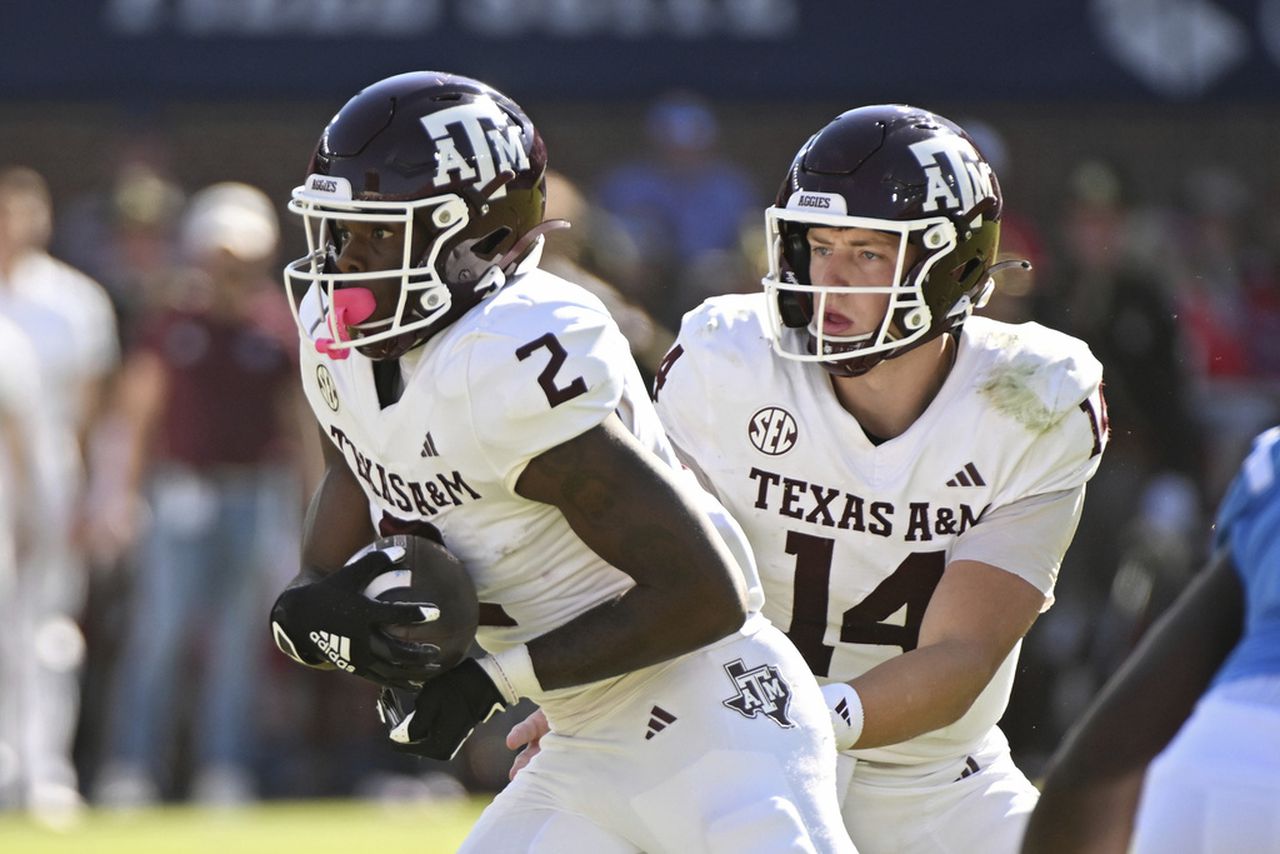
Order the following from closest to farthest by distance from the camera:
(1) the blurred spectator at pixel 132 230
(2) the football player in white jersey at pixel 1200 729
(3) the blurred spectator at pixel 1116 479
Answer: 1. (2) the football player in white jersey at pixel 1200 729
2. (3) the blurred spectator at pixel 1116 479
3. (1) the blurred spectator at pixel 132 230

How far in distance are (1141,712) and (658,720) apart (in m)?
1.04

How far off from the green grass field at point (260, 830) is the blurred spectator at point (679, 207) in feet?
7.41

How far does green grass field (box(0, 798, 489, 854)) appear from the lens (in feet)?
21.5

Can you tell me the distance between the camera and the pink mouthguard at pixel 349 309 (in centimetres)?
329

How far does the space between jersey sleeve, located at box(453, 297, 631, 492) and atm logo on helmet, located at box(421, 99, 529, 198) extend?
26 cm

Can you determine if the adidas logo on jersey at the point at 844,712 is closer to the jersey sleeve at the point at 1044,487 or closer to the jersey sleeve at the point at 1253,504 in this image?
the jersey sleeve at the point at 1044,487

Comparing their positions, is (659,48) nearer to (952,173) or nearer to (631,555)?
(952,173)

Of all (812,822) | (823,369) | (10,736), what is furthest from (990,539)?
(10,736)

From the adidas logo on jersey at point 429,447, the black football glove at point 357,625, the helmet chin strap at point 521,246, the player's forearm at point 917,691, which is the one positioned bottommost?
the player's forearm at point 917,691

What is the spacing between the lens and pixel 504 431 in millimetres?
3152

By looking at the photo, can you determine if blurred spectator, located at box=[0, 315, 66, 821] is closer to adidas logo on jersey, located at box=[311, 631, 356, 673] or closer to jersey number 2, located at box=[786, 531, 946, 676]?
jersey number 2, located at box=[786, 531, 946, 676]

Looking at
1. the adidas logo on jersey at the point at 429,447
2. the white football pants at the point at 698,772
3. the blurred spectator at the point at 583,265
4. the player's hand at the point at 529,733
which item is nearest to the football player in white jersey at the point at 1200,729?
the white football pants at the point at 698,772

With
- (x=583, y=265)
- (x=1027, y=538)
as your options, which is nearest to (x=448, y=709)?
(x=1027, y=538)

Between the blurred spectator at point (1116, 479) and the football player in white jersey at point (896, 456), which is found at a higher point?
the football player in white jersey at point (896, 456)
